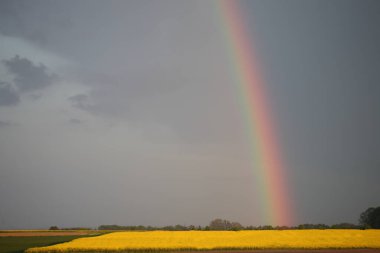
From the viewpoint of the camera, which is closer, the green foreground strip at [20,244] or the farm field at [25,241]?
the green foreground strip at [20,244]

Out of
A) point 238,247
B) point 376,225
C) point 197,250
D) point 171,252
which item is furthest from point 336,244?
point 376,225

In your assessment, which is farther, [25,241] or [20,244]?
[25,241]

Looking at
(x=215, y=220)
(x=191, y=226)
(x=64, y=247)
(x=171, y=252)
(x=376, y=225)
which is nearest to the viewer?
(x=171, y=252)

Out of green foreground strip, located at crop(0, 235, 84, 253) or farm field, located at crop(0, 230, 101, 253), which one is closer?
green foreground strip, located at crop(0, 235, 84, 253)

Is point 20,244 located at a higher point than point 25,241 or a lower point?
lower

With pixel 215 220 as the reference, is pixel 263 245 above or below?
below

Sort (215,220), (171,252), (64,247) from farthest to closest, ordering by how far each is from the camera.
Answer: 1. (215,220)
2. (64,247)
3. (171,252)

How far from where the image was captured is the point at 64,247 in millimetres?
40594

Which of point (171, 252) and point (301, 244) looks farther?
point (301, 244)

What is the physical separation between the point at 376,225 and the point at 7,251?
85.0 meters

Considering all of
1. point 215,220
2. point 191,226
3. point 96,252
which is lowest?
point 96,252

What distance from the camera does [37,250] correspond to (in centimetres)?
3931

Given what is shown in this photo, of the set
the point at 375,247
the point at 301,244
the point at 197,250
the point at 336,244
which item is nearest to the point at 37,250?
the point at 197,250

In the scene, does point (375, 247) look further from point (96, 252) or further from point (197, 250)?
point (96, 252)
